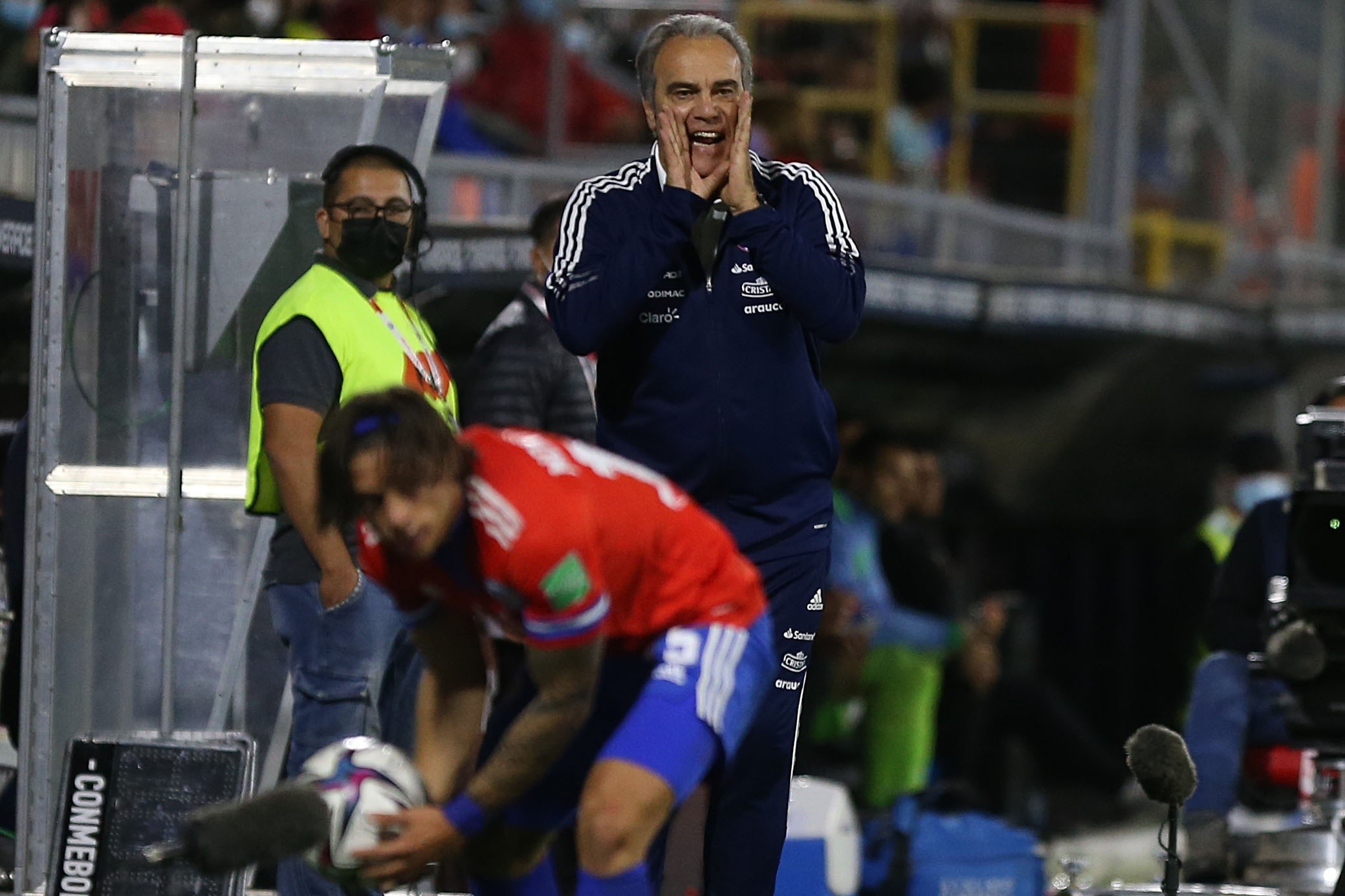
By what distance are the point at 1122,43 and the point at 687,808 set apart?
7.07 meters

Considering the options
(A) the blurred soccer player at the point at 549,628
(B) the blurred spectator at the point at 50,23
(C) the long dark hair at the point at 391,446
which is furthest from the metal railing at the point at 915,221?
(C) the long dark hair at the point at 391,446

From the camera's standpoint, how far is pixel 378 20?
9500mm

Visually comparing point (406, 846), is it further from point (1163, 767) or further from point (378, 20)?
point (378, 20)

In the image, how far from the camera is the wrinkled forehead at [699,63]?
4.53 m

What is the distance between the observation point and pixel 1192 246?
11906 mm

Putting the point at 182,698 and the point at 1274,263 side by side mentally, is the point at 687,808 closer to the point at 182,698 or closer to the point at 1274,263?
the point at 182,698

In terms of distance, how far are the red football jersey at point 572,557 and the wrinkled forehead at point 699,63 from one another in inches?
38.0

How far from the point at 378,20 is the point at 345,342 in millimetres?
4731

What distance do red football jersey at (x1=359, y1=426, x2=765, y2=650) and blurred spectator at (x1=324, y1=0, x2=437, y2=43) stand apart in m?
5.74

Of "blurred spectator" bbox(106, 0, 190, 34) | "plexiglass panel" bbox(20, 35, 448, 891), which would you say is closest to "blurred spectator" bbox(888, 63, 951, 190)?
"blurred spectator" bbox(106, 0, 190, 34)

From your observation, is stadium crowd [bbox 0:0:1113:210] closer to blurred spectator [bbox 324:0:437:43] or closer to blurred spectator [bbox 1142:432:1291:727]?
blurred spectator [bbox 324:0:437:43]

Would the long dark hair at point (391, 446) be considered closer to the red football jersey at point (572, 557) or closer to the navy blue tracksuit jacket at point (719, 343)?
the red football jersey at point (572, 557)

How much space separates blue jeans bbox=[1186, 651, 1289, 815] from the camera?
6426 mm

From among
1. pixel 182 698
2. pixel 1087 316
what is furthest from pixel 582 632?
pixel 1087 316
